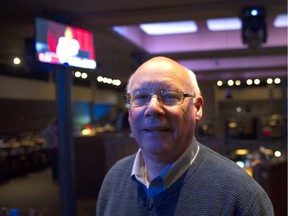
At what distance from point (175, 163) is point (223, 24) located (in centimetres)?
535

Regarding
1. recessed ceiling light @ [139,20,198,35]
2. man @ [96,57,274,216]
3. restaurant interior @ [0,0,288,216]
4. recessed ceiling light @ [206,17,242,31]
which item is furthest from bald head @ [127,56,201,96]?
recessed ceiling light @ [139,20,198,35]

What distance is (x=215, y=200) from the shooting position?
3.07 ft

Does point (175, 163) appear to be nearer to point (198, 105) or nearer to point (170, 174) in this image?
point (170, 174)

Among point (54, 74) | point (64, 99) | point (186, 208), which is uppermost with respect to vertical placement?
point (54, 74)

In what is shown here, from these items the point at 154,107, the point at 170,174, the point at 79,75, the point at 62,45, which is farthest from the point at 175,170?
the point at 79,75

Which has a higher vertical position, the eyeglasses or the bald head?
the bald head

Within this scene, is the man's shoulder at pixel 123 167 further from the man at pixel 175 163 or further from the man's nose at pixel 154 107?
the man's nose at pixel 154 107

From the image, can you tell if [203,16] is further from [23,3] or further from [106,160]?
[106,160]

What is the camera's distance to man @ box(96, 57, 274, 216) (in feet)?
3.07

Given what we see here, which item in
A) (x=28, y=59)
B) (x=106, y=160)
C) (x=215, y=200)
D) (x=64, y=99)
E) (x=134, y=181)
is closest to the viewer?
(x=215, y=200)

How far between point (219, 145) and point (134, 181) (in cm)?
298

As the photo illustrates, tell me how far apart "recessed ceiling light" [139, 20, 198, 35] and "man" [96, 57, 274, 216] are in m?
5.02

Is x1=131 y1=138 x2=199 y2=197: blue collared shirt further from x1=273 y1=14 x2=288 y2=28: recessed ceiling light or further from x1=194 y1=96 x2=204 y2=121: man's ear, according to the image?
x1=273 y1=14 x2=288 y2=28: recessed ceiling light

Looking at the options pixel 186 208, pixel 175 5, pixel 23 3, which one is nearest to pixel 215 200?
pixel 186 208
